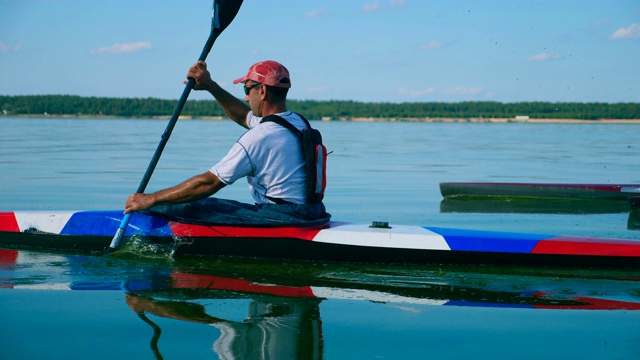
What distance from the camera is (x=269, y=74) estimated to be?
18.9 ft

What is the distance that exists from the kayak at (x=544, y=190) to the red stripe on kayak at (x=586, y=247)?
571 centimetres

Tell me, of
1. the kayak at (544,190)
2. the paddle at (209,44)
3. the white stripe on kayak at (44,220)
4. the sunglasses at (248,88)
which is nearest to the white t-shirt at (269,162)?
the sunglasses at (248,88)

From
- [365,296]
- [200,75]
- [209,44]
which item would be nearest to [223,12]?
[209,44]

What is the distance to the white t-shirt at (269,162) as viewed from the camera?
5551 millimetres

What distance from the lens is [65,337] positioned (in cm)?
401

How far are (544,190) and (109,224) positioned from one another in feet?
23.2

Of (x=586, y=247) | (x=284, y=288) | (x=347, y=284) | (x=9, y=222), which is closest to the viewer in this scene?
(x=284, y=288)

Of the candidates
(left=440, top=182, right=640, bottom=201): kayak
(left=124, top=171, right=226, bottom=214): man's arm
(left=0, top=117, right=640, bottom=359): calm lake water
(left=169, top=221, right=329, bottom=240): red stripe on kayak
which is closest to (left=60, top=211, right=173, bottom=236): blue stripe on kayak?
(left=169, top=221, right=329, bottom=240): red stripe on kayak

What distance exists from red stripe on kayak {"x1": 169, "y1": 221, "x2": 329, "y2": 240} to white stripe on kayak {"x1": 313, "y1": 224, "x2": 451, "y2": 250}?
10cm

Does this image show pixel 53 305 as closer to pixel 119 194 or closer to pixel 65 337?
pixel 65 337

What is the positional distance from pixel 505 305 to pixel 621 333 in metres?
0.78

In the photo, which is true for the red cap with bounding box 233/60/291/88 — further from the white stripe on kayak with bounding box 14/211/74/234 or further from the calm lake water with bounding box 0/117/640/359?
the white stripe on kayak with bounding box 14/211/74/234

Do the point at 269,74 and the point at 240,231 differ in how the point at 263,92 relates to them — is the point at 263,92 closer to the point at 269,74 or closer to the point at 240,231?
the point at 269,74

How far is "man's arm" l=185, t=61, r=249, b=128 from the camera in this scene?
21.7 feet
